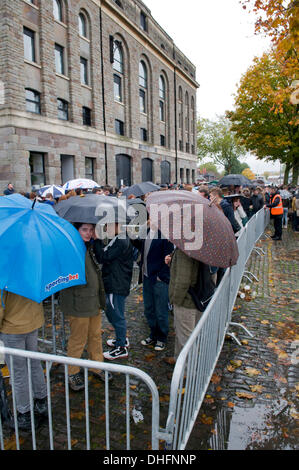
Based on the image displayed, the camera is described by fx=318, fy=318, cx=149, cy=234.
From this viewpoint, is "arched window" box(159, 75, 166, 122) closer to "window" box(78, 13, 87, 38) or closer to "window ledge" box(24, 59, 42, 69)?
"window" box(78, 13, 87, 38)

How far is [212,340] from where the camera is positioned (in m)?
3.42

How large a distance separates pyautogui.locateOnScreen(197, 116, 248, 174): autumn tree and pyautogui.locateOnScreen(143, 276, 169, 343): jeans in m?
64.0

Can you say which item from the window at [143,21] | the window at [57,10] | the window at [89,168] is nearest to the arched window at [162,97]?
the window at [143,21]

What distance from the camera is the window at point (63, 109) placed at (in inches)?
763

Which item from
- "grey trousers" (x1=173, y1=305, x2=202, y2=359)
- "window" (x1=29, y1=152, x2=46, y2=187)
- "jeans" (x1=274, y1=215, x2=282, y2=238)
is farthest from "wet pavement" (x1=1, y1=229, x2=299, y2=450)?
"window" (x1=29, y1=152, x2=46, y2=187)

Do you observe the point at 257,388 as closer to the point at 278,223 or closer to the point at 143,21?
the point at 278,223

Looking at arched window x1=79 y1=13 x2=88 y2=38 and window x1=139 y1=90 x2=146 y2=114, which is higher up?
arched window x1=79 y1=13 x2=88 y2=38

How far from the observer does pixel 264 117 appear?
27625 mm

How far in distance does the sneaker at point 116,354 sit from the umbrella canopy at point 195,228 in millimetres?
2111

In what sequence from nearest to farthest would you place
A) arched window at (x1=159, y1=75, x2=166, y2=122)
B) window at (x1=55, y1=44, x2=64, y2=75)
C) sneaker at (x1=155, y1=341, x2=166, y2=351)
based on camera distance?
1. sneaker at (x1=155, y1=341, x2=166, y2=351)
2. window at (x1=55, y1=44, x2=64, y2=75)
3. arched window at (x1=159, y1=75, x2=166, y2=122)

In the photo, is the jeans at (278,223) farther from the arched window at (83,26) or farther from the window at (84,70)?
the arched window at (83,26)

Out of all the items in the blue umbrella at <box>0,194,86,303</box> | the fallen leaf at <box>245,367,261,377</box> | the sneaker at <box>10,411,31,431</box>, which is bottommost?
the fallen leaf at <box>245,367,261,377</box>

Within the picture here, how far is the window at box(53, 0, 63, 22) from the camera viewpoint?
18727 millimetres

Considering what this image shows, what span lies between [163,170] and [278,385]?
3271 cm
